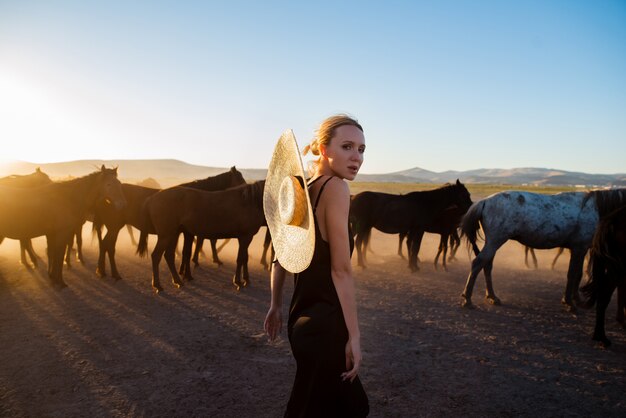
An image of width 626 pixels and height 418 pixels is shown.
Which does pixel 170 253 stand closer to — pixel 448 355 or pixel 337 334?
pixel 448 355

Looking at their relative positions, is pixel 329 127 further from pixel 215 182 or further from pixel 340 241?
pixel 215 182

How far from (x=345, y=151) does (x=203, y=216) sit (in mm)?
6665

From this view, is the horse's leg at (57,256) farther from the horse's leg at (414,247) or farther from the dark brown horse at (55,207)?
the horse's leg at (414,247)

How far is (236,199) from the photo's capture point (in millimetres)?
8141

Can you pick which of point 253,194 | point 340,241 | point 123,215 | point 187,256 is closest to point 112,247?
point 123,215

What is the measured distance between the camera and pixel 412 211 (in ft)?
33.8

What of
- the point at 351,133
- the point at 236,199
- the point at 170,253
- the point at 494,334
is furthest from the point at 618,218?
the point at 170,253

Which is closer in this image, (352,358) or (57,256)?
(352,358)

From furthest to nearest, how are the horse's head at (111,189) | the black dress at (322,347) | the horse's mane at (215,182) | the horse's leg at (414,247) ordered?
the horse's leg at (414,247) < the horse's mane at (215,182) < the horse's head at (111,189) < the black dress at (322,347)

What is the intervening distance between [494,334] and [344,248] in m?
5.22

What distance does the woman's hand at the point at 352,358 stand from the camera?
1.66 meters

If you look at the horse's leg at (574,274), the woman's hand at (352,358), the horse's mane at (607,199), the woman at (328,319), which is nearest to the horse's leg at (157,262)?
the woman at (328,319)

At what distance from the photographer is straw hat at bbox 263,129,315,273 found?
1607 millimetres

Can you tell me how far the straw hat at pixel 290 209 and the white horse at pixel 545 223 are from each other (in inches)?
232
